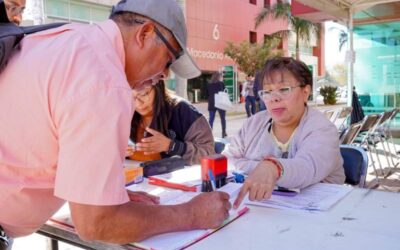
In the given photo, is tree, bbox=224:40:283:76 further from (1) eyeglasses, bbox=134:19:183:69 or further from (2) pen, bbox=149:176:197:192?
(1) eyeglasses, bbox=134:19:183:69

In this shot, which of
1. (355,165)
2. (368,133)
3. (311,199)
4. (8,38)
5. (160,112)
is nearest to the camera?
(8,38)

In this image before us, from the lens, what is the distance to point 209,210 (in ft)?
4.28

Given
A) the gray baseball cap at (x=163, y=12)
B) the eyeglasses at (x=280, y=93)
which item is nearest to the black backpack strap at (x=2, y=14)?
the gray baseball cap at (x=163, y=12)

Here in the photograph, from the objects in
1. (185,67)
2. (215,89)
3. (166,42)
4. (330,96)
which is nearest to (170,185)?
(185,67)

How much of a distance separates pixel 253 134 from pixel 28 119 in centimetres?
→ 140

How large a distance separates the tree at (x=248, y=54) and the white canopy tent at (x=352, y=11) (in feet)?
56.9

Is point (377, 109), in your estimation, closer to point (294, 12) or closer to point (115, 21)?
point (294, 12)

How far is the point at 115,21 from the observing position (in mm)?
1241

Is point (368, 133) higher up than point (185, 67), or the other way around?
point (185, 67)

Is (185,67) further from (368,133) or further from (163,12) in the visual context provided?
(368,133)

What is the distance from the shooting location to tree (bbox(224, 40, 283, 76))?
2602 cm

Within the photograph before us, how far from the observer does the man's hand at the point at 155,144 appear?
2.62 meters

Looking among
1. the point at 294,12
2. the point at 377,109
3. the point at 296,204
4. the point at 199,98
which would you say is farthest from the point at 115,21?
the point at 199,98

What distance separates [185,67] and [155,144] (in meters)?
1.19
